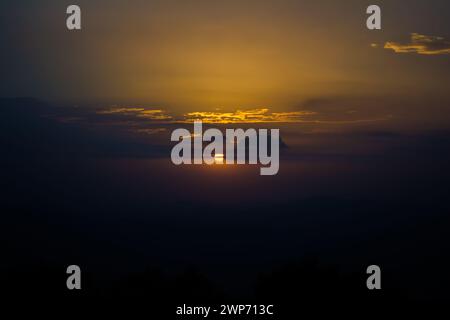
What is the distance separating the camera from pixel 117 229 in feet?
144

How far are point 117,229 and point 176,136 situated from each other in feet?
79.6
